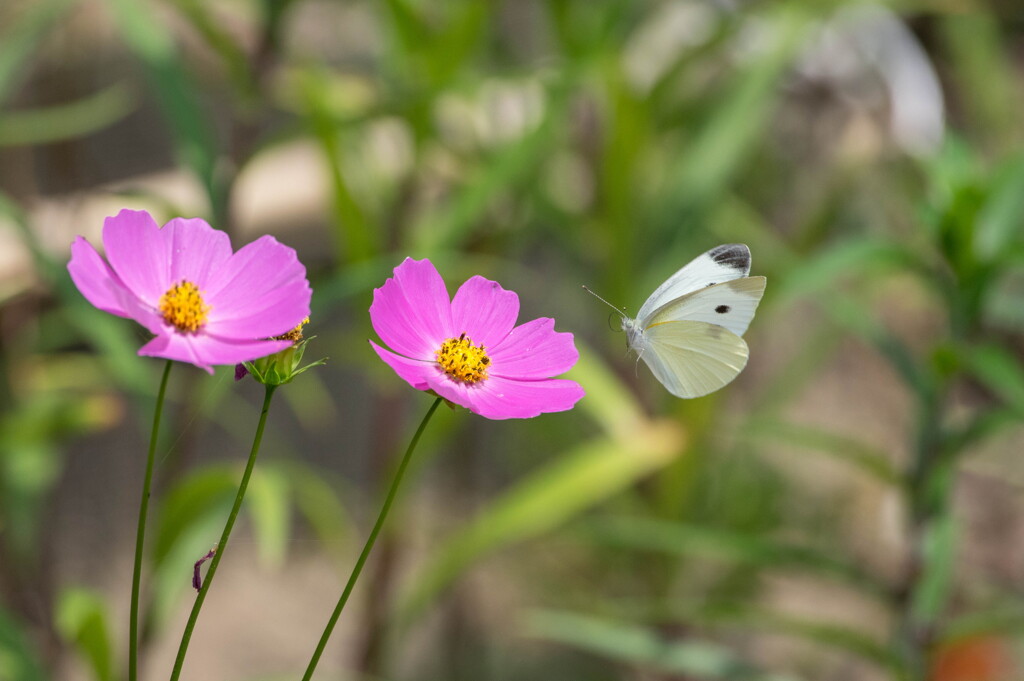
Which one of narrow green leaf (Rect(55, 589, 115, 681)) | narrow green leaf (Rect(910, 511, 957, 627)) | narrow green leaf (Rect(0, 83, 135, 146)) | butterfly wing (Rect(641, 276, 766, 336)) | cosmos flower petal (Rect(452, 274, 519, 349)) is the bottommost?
narrow green leaf (Rect(910, 511, 957, 627))

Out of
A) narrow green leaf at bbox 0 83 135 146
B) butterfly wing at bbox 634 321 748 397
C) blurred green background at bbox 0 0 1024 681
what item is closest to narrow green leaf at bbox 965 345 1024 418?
blurred green background at bbox 0 0 1024 681

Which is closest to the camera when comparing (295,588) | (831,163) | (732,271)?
(732,271)

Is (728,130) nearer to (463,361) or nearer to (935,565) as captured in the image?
(935,565)

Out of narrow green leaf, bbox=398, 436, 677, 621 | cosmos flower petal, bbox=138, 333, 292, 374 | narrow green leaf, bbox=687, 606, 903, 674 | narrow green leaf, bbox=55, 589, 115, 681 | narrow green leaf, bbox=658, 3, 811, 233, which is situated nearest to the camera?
cosmos flower petal, bbox=138, 333, 292, 374

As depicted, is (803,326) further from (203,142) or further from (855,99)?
(203,142)

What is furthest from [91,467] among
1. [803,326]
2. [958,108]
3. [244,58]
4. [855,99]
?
[958,108]

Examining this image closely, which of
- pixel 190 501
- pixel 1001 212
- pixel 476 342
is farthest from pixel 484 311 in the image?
pixel 1001 212

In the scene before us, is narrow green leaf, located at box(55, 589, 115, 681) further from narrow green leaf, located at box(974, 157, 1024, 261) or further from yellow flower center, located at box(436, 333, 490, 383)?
narrow green leaf, located at box(974, 157, 1024, 261)
